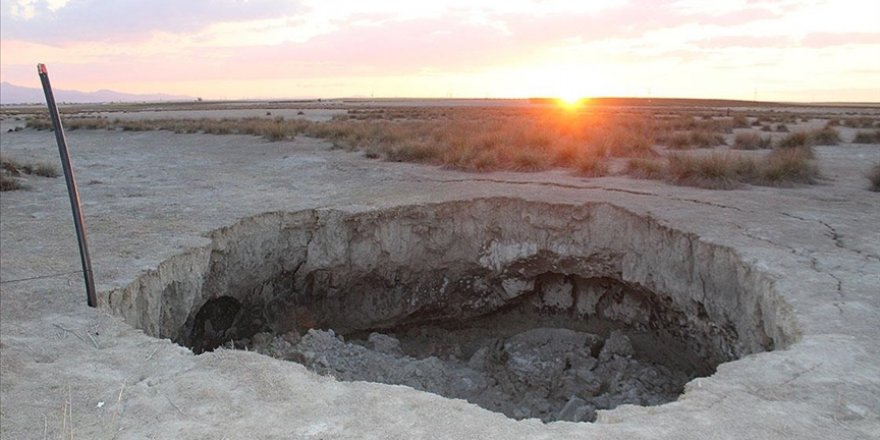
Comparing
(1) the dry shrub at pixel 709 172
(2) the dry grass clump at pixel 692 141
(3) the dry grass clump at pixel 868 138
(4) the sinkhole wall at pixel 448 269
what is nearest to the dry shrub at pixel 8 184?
(4) the sinkhole wall at pixel 448 269

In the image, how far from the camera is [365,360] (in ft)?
24.2

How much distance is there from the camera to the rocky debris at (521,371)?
23.1 ft

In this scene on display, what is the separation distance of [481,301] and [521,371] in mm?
1502

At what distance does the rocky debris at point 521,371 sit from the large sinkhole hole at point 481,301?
0.02m

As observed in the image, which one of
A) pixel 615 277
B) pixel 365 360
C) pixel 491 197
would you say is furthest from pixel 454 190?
pixel 365 360

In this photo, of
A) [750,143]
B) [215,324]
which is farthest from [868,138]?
[215,324]

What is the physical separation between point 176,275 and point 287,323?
95.1 inches

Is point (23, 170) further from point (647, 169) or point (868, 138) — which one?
point (868, 138)

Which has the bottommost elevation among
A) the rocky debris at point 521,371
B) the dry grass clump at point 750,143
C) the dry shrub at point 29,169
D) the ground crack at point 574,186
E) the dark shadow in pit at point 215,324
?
the rocky debris at point 521,371

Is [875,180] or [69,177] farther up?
[69,177]

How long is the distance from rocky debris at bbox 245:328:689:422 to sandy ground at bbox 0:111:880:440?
1.85 meters

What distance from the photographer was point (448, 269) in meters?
9.19

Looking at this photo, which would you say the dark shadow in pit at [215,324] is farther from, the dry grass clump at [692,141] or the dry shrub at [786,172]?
the dry grass clump at [692,141]

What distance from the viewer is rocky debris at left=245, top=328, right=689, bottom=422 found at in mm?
7039
